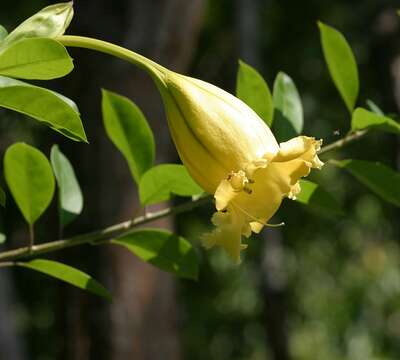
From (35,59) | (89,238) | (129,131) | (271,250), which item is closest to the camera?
(35,59)

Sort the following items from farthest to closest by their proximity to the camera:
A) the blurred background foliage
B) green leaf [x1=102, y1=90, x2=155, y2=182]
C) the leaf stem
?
1. the blurred background foliage
2. green leaf [x1=102, y1=90, x2=155, y2=182]
3. the leaf stem

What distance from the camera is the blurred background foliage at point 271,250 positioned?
2.56m

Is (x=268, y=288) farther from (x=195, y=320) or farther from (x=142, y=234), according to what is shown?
(x=142, y=234)

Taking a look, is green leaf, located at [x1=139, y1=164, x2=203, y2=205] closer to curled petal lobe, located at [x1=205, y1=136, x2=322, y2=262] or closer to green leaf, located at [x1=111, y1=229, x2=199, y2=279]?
green leaf, located at [x1=111, y1=229, x2=199, y2=279]

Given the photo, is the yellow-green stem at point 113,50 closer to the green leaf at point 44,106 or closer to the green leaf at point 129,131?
the green leaf at point 44,106

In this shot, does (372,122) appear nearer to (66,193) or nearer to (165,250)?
(165,250)

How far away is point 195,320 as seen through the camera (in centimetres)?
464

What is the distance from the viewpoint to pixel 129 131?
1.08m

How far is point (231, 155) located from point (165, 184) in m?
0.25

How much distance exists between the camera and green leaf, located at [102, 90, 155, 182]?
3.48ft

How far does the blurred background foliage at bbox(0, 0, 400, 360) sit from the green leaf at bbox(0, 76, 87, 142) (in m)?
1.06

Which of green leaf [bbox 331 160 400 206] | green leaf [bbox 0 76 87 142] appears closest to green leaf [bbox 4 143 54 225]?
green leaf [bbox 0 76 87 142]

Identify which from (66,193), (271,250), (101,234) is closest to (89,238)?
(101,234)

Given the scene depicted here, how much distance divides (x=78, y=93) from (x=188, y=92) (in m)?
1.86
